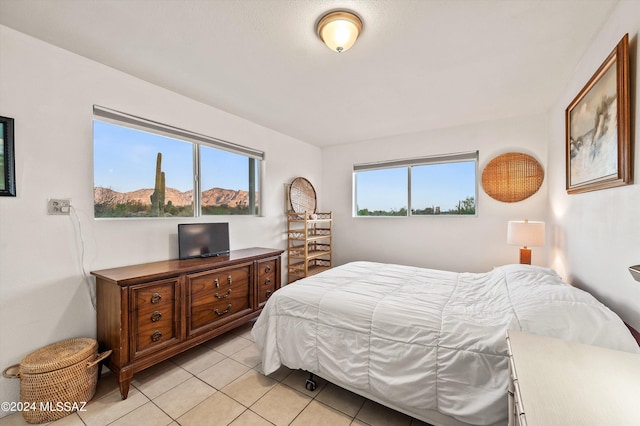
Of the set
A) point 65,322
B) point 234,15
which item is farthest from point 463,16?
point 65,322

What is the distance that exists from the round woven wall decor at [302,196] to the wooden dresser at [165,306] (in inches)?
56.4

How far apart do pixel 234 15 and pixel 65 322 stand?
2.41 metres

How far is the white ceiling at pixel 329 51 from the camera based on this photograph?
148cm

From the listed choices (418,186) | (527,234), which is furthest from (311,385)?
(418,186)

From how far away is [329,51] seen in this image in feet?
6.12

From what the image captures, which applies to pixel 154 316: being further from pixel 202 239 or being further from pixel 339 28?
pixel 339 28

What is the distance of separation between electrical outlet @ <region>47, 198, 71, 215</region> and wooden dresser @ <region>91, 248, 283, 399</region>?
1.63ft

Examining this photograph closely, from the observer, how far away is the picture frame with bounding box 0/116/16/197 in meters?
1.65

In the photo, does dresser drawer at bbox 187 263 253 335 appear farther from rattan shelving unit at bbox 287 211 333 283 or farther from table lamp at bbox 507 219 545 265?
table lamp at bbox 507 219 545 265

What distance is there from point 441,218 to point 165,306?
11.0 feet

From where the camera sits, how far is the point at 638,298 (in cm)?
123

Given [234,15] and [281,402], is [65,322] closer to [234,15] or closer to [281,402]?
[281,402]

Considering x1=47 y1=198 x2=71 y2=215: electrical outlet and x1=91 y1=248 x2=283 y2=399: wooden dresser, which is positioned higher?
x1=47 y1=198 x2=71 y2=215: electrical outlet

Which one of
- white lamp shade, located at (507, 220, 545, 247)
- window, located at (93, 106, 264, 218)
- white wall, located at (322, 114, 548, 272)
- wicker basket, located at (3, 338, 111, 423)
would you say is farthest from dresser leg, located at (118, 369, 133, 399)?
white lamp shade, located at (507, 220, 545, 247)
